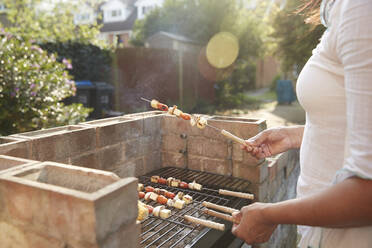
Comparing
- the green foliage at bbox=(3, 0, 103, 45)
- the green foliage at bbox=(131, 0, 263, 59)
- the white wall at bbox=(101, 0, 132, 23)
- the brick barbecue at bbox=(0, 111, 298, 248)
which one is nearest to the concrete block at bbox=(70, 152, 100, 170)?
the brick barbecue at bbox=(0, 111, 298, 248)

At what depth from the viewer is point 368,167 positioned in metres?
1.08

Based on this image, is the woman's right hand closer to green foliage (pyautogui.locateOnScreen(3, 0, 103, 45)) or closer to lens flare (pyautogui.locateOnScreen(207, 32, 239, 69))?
green foliage (pyautogui.locateOnScreen(3, 0, 103, 45))

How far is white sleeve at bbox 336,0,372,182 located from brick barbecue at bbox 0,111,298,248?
97 cm

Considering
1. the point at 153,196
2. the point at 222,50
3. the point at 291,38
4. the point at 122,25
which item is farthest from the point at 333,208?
the point at 122,25

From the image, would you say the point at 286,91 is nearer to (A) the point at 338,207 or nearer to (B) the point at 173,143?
(B) the point at 173,143

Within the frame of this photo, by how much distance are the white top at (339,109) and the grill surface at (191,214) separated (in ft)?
2.70

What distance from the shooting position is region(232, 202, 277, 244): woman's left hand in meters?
1.40

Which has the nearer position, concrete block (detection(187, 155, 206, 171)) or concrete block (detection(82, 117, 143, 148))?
concrete block (detection(82, 117, 143, 148))

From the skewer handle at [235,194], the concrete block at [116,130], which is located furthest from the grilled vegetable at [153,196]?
the concrete block at [116,130]

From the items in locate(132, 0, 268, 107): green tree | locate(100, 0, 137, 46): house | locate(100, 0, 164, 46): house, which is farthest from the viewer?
locate(100, 0, 137, 46): house

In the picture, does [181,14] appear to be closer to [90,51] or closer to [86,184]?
[90,51]

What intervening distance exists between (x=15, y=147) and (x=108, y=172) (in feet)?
4.12

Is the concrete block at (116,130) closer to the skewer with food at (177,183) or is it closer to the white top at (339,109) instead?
the skewer with food at (177,183)

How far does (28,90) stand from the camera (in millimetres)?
5039
